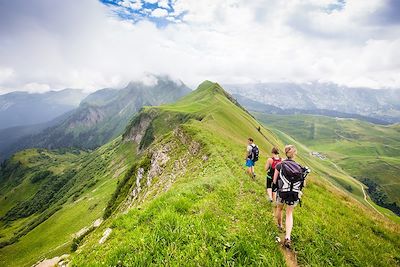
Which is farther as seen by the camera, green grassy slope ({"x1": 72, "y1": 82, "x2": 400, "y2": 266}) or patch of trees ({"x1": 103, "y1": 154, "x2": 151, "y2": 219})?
patch of trees ({"x1": 103, "y1": 154, "x2": 151, "y2": 219})

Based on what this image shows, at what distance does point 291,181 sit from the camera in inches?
429

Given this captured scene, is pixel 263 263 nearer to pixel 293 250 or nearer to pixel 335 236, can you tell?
pixel 293 250

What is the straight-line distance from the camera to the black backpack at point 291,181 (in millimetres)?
10828

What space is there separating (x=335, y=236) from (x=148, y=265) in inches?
368

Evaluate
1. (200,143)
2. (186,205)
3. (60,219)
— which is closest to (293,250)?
(186,205)

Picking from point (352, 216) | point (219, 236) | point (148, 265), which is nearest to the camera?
point (148, 265)

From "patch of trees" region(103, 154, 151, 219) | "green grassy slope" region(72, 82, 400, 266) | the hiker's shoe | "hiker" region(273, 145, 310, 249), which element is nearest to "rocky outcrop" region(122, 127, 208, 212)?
"patch of trees" region(103, 154, 151, 219)

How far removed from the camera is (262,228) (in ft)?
38.1

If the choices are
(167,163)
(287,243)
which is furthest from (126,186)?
(287,243)

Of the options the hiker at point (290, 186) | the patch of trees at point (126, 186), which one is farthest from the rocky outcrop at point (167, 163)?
the hiker at point (290, 186)

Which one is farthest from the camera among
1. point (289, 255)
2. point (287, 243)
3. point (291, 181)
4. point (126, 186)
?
point (126, 186)

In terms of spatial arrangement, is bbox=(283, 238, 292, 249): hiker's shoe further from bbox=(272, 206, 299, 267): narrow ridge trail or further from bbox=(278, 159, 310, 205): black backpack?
bbox=(278, 159, 310, 205): black backpack

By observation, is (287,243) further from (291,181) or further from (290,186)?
(291,181)

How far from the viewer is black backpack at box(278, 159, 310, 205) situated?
1083 centimetres
